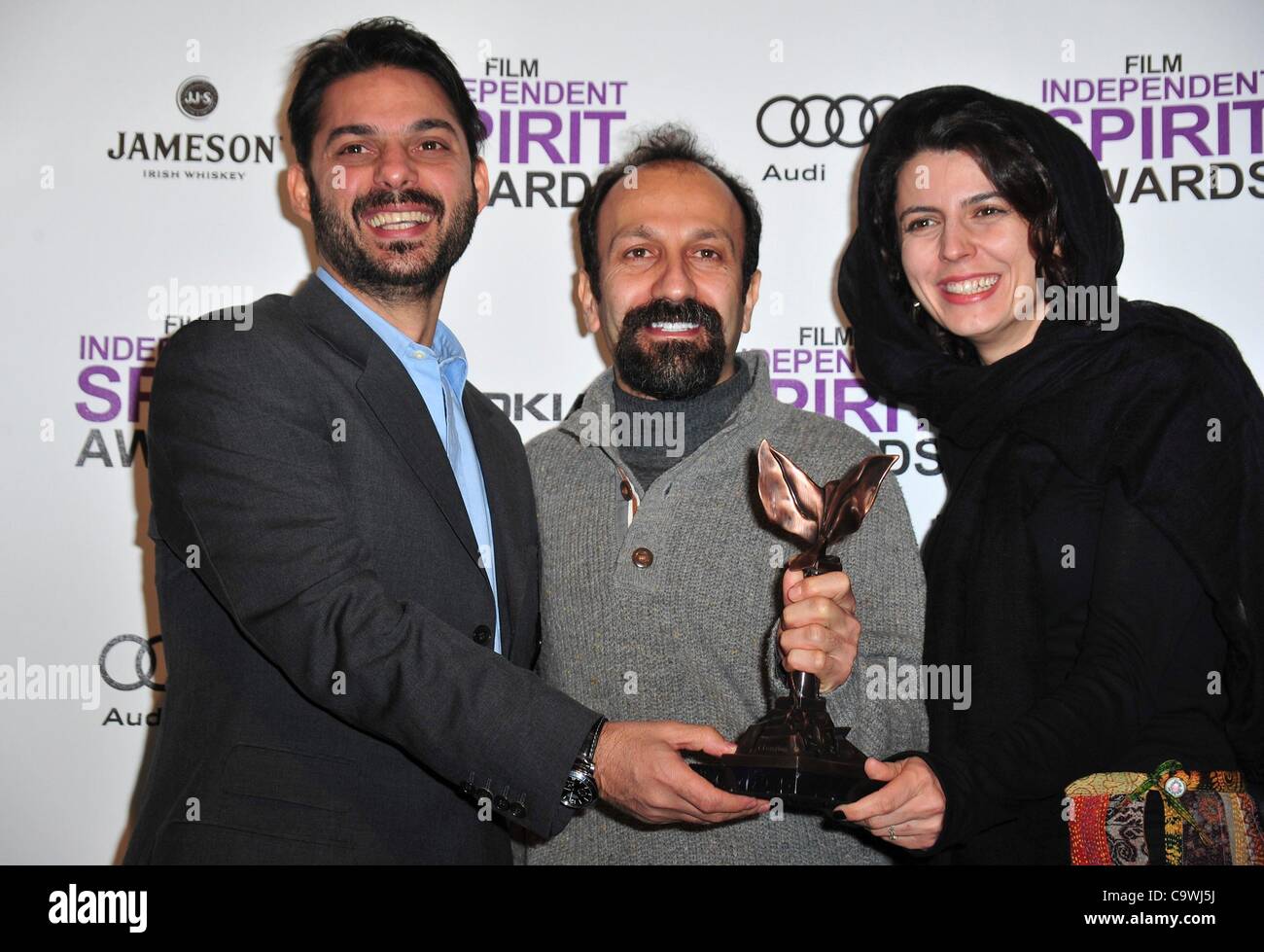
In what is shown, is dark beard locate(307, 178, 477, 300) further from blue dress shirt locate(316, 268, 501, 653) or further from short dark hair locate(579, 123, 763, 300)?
short dark hair locate(579, 123, 763, 300)

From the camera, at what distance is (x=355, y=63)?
2248mm

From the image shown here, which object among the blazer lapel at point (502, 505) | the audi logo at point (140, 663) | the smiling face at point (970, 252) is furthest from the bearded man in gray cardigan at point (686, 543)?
the audi logo at point (140, 663)

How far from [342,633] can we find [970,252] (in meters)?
1.39

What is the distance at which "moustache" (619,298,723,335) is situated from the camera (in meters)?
2.27

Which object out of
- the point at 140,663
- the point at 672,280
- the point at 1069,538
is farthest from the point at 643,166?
the point at 140,663

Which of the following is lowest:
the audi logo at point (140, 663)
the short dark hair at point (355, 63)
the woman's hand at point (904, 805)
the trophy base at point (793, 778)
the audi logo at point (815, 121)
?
the woman's hand at point (904, 805)

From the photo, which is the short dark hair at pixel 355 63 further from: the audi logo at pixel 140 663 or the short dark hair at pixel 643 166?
the audi logo at pixel 140 663

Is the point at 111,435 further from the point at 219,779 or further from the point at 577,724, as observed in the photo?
the point at 577,724

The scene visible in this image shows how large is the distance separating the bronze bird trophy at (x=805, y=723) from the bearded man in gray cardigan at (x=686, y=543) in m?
0.14

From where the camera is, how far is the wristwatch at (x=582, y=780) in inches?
65.3

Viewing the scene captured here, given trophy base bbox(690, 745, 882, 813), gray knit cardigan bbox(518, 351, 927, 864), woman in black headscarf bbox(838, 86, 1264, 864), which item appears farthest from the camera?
gray knit cardigan bbox(518, 351, 927, 864)

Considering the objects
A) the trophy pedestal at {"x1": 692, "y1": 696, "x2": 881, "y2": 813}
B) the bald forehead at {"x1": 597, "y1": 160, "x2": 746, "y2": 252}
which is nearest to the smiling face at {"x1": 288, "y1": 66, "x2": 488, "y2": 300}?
the bald forehead at {"x1": 597, "y1": 160, "x2": 746, "y2": 252}
